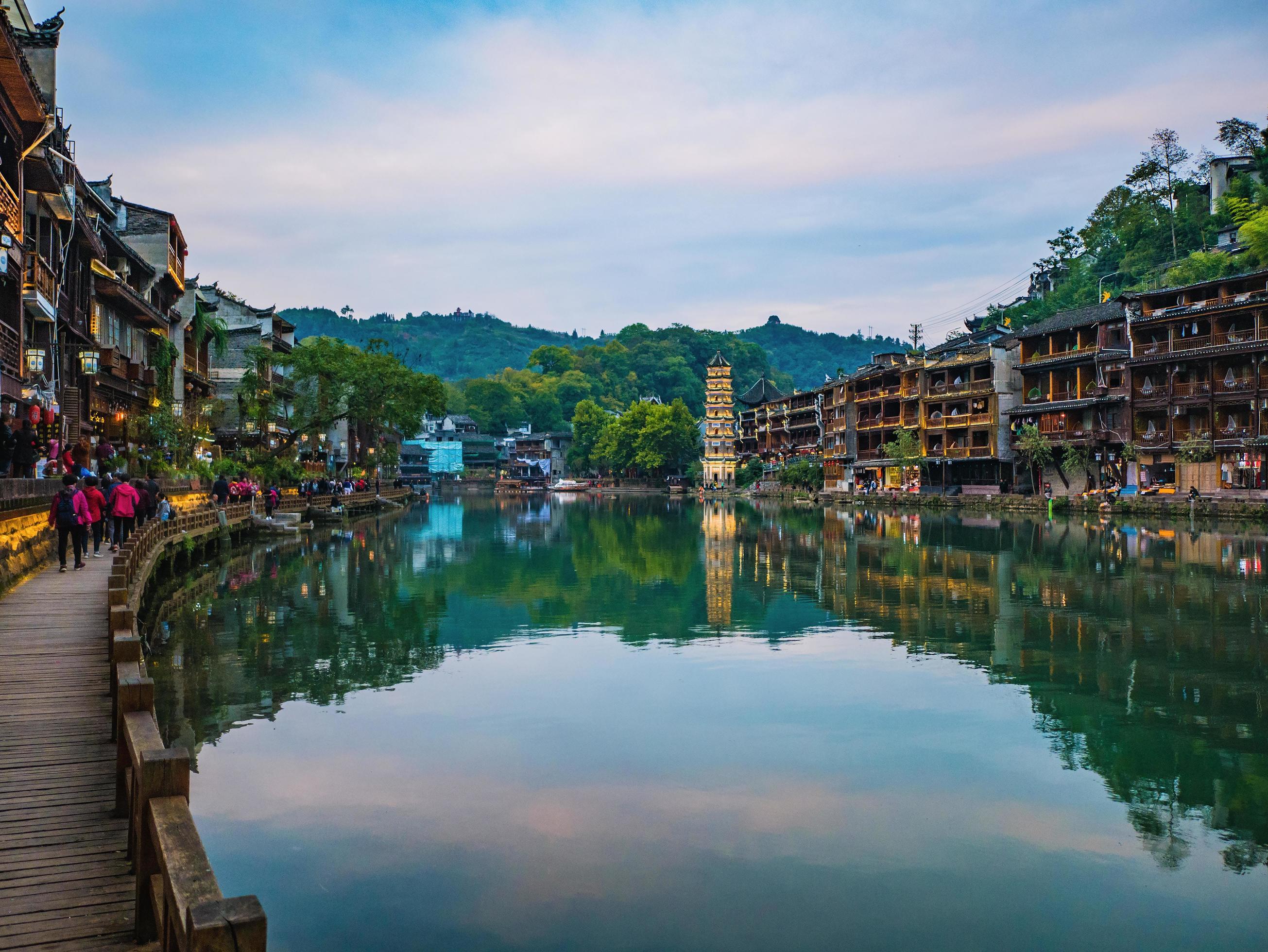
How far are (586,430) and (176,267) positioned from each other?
337ft

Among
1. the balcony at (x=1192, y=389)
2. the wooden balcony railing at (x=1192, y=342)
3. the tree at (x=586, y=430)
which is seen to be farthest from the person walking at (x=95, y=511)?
the tree at (x=586, y=430)

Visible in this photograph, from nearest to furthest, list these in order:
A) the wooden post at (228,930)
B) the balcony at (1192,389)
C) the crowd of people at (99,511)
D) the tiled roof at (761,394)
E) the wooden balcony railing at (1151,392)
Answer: the wooden post at (228,930)
the crowd of people at (99,511)
the balcony at (1192,389)
the wooden balcony railing at (1151,392)
the tiled roof at (761,394)

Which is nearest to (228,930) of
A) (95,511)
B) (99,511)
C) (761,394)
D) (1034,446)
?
(95,511)

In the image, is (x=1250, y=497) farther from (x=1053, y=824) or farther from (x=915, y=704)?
(x=1053, y=824)

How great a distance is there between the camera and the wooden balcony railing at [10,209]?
73.7ft

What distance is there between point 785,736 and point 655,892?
17.2 ft

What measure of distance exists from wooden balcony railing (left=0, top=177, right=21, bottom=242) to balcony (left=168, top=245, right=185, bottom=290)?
25.4m

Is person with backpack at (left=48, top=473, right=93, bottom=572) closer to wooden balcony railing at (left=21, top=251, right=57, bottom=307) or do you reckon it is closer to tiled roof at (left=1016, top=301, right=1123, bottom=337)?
wooden balcony railing at (left=21, top=251, right=57, bottom=307)

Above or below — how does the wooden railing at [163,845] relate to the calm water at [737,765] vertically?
above

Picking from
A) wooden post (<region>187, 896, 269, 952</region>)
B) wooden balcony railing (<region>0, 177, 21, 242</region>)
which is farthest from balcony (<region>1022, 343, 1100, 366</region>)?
wooden post (<region>187, 896, 269, 952</region>)

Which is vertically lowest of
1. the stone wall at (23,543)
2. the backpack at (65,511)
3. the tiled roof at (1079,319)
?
the stone wall at (23,543)

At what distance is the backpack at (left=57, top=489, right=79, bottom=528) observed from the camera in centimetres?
1967

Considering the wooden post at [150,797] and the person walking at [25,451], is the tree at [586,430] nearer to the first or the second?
the person walking at [25,451]

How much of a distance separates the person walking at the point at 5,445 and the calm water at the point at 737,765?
461 cm
